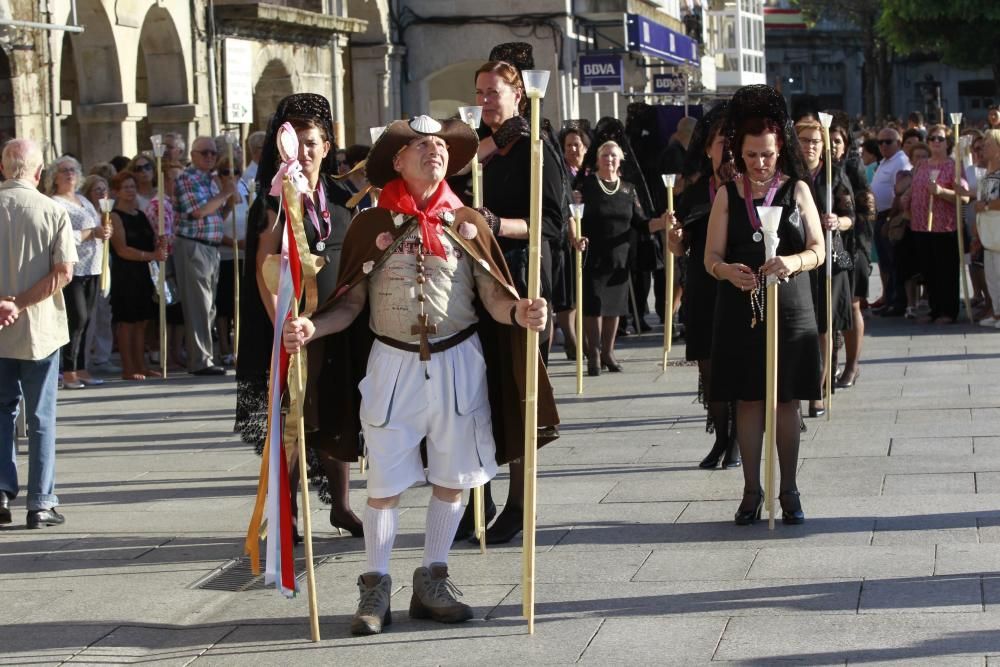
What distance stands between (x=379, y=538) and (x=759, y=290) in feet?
7.72

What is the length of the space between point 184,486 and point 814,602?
4.23 m

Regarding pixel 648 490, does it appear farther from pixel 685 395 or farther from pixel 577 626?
pixel 685 395

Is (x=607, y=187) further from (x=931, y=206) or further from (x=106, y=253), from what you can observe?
(x=931, y=206)

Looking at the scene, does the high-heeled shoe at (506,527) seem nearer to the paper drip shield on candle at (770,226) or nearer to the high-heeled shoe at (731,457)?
the paper drip shield on candle at (770,226)

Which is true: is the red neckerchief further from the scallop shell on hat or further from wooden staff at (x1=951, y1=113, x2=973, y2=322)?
wooden staff at (x1=951, y1=113, x2=973, y2=322)

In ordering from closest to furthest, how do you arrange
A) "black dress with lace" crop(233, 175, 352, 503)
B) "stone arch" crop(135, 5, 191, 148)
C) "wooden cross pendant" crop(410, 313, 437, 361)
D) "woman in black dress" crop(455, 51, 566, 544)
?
1. "wooden cross pendant" crop(410, 313, 437, 361)
2. "black dress with lace" crop(233, 175, 352, 503)
3. "woman in black dress" crop(455, 51, 566, 544)
4. "stone arch" crop(135, 5, 191, 148)

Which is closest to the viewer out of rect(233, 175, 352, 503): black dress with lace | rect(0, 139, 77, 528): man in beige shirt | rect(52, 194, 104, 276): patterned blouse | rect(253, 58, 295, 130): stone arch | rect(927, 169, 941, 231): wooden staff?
rect(233, 175, 352, 503): black dress with lace

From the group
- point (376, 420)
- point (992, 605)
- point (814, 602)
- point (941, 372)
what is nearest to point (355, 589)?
point (376, 420)

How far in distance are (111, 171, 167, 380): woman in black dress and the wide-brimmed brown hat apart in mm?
8299

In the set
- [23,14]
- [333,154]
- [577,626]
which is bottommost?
[577,626]

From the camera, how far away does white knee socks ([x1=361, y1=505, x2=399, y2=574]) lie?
6309mm

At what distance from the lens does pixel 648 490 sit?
878 cm

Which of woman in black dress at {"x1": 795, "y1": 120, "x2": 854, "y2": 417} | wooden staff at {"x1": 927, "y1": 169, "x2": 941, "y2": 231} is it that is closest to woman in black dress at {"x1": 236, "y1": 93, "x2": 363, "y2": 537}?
woman in black dress at {"x1": 795, "y1": 120, "x2": 854, "y2": 417}

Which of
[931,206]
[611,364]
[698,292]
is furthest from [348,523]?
[931,206]
